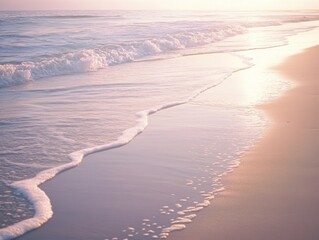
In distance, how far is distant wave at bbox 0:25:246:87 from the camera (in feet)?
45.4

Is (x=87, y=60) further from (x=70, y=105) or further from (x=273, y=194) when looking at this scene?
(x=273, y=194)

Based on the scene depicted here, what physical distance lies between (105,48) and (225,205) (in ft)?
56.0

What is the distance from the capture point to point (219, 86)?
11.2 meters

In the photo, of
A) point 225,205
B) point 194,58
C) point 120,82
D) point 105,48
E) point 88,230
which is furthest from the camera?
point 105,48

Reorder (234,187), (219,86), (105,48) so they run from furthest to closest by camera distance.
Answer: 1. (105,48)
2. (219,86)
3. (234,187)

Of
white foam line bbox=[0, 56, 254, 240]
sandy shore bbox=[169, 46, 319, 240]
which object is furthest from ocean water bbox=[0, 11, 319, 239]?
sandy shore bbox=[169, 46, 319, 240]

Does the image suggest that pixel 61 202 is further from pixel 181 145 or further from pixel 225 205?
pixel 181 145

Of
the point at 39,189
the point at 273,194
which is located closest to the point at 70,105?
the point at 39,189

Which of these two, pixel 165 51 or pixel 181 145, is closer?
pixel 181 145

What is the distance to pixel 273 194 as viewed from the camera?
14.5 feet

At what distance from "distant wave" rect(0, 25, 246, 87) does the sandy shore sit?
30.2 feet

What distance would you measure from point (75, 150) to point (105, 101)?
349 cm

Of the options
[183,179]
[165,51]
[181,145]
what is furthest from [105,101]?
[165,51]

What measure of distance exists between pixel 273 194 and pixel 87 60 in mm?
13053
